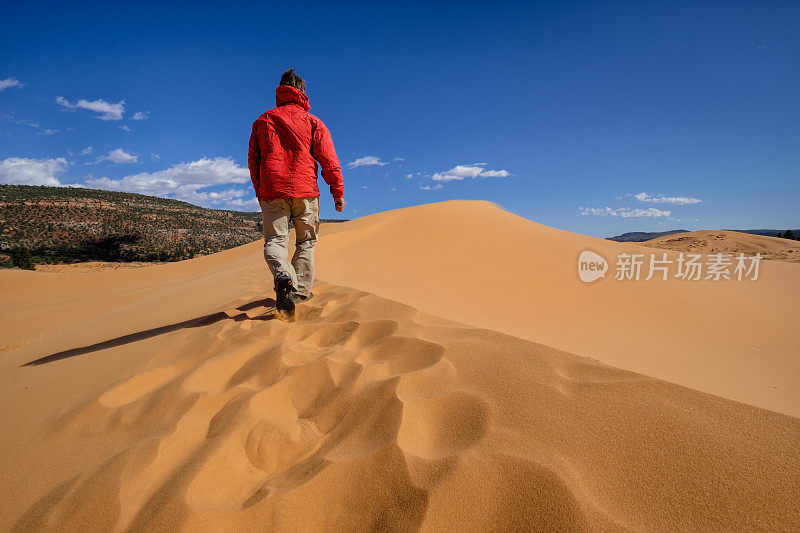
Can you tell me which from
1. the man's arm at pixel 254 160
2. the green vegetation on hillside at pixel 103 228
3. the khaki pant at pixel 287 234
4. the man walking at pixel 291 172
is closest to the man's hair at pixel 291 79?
the man walking at pixel 291 172

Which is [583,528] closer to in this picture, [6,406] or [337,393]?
[337,393]

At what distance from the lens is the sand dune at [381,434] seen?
32.5 inches

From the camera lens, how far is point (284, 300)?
2553 mm

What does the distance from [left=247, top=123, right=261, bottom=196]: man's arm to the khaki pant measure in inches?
10.3

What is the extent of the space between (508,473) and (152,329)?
333 cm

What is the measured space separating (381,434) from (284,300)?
1.69 metres

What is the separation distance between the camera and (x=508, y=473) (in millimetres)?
893

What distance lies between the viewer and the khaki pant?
283 cm

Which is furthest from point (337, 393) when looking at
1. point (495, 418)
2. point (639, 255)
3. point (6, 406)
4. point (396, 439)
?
point (639, 255)

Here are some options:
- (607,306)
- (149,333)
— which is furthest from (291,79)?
(607,306)

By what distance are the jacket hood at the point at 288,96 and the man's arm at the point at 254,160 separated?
1.43 feet

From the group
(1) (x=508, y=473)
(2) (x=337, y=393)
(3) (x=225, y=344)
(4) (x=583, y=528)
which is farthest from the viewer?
(3) (x=225, y=344)

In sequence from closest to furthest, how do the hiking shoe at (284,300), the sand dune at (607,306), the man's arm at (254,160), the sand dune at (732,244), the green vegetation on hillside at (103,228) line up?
the sand dune at (607,306)
the hiking shoe at (284,300)
the man's arm at (254,160)
the sand dune at (732,244)
the green vegetation on hillside at (103,228)

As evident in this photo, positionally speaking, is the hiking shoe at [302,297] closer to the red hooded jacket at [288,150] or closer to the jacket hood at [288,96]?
the red hooded jacket at [288,150]
